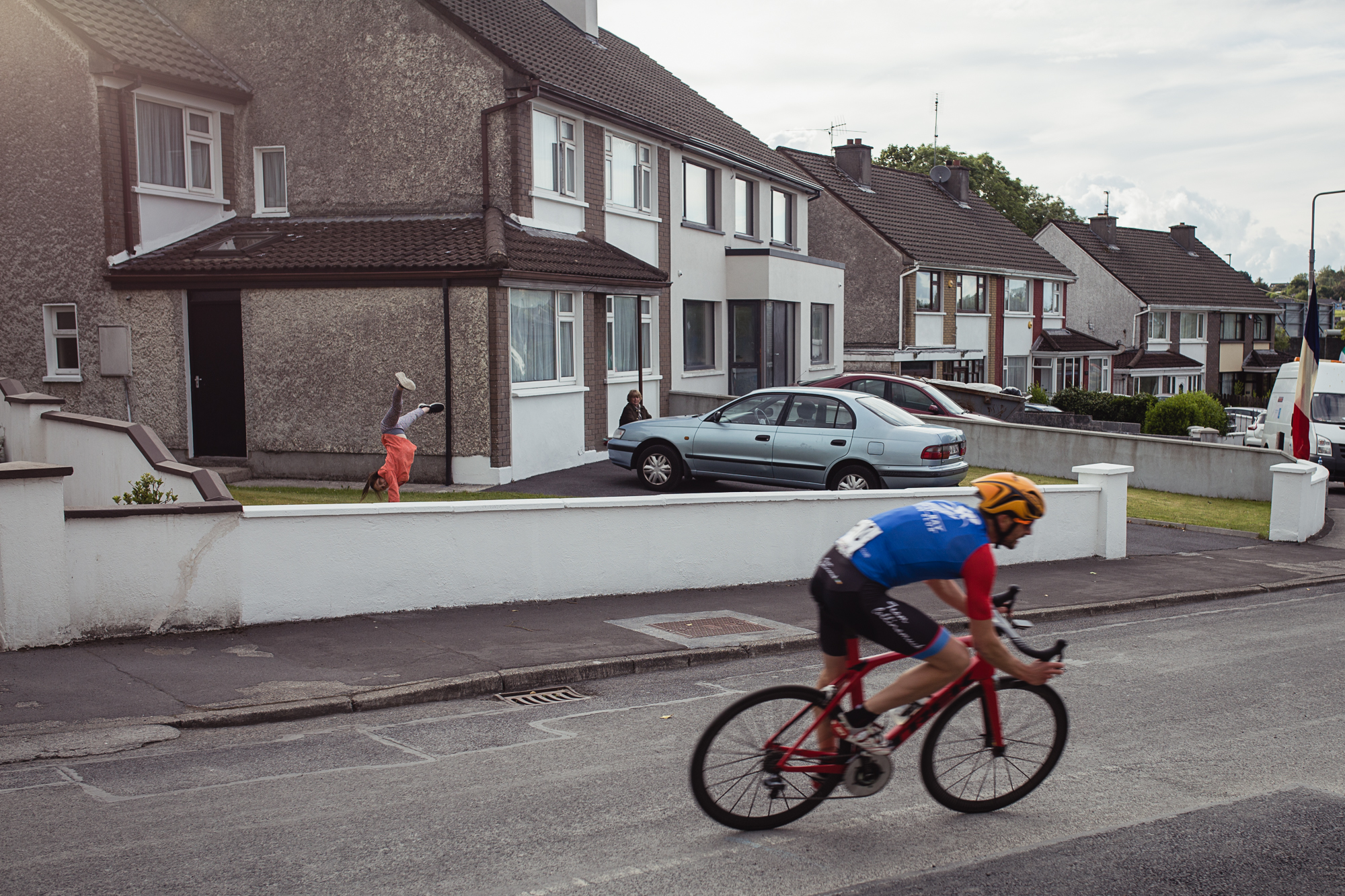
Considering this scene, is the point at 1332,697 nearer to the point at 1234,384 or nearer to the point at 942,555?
the point at 942,555

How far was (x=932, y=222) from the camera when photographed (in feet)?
137

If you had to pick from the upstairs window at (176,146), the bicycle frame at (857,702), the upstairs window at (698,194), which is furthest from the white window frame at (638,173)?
the bicycle frame at (857,702)

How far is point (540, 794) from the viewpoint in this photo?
5.49m

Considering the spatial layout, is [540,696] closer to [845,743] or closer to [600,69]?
[845,743]

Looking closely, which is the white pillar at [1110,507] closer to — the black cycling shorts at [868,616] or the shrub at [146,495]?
the black cycling shorts at [868,616]

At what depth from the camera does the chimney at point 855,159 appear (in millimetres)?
40844

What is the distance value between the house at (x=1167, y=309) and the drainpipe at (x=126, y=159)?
4577cm

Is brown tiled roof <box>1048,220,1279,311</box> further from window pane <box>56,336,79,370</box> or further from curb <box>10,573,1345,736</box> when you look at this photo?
curb <box>10,573,1345,736</box>

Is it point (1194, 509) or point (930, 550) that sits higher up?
point (930, 550)

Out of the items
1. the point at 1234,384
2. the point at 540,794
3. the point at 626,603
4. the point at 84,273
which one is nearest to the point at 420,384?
the point at 84,273

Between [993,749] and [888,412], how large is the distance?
389 inches

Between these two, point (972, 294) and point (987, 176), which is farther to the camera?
point (987, 176)

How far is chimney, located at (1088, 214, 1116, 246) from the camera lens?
57.7 metres

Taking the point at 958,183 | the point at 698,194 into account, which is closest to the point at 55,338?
the point at 698,194
